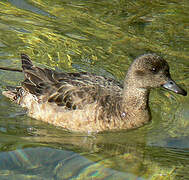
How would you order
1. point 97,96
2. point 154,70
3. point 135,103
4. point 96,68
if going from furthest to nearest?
point 96,68 → point 135,103 → point 97,96 → point 154,70

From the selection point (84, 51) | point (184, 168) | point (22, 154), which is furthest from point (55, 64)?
point (184, 168)

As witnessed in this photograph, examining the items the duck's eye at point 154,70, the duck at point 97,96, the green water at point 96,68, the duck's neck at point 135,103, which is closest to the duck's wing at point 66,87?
the duck at point 97,96

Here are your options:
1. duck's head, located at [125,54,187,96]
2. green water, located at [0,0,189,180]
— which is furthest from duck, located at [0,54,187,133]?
green water, located at [0,0,189,180]

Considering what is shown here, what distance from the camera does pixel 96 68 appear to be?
9211 mm

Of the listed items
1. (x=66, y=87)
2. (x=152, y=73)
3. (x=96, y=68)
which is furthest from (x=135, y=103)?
(x=96, y=68)

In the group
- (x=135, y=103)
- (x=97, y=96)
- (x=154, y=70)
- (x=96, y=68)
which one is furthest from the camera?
(x=96, y=68)

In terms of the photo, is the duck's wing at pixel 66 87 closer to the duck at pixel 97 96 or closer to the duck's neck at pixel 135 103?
the duck at pixel 97 96

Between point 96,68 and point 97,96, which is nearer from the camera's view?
point 97,96

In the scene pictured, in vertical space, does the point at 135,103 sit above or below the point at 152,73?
below

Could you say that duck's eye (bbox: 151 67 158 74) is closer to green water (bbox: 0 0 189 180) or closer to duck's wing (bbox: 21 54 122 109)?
duck's wing (bbox: 21 54 122 109)

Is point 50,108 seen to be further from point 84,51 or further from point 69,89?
point 84,51

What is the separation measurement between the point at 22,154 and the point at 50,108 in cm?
139

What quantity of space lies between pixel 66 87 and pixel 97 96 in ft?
1.85

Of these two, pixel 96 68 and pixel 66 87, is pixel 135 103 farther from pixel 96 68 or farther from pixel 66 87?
pixel 96 68
